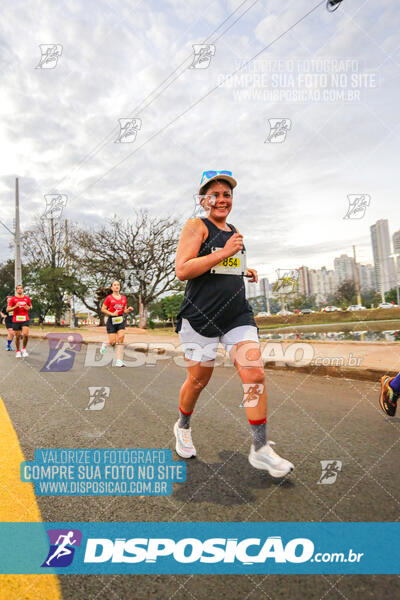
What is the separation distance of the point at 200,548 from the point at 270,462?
79 cm

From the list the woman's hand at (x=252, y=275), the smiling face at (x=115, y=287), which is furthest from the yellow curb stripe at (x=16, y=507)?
the smiling face at (x=115, y=287)

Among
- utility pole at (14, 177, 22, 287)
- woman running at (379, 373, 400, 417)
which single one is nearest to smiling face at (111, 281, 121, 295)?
woman running at (379, 373, 400, 417)

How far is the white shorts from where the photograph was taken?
2572mm

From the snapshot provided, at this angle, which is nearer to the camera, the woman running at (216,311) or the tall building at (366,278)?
the woman running at (216,311)

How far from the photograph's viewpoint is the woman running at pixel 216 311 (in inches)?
95.5

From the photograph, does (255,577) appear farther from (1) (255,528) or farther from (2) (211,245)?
(2) (211,245)

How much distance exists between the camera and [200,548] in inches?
65.9

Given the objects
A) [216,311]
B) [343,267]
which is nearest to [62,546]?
[216,311]

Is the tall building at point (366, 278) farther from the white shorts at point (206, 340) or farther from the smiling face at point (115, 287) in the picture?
the white shorts at point (206, 340)

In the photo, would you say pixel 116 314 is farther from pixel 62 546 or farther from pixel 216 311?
pixel 62 546

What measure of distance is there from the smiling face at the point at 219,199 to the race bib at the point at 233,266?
273mm

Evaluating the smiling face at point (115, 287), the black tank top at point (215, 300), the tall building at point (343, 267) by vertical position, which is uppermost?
the tall building at point (343, 267)

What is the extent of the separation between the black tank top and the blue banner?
1172 mm

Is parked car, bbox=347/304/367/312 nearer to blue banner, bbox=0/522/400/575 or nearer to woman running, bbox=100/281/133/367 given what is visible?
woman running, bbox=100/281/133/367
